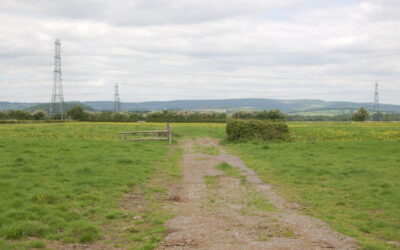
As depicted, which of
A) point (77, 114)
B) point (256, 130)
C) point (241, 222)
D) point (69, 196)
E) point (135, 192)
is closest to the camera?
point (241, 222)

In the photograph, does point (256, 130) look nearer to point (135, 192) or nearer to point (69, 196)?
point (135, 192)

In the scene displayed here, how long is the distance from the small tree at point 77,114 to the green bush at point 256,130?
2447 inches

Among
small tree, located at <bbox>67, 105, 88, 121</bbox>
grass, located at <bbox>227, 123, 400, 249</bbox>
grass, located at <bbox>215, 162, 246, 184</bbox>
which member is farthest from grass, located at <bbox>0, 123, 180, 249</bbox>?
small tree, located at <bbox>67, 105, 88, 121</bbox>

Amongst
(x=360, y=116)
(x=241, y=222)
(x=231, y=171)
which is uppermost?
(x=360, y=116)

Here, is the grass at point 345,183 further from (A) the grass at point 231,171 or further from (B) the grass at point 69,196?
(B) the grass at point 69,196

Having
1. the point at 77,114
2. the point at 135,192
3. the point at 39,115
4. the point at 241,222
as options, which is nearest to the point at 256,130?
the point at 135,192

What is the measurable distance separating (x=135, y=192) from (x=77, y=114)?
82.3 metres

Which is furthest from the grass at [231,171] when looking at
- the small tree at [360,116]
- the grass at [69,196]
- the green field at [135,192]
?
the small tree at [360,116]

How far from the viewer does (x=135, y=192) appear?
42.5 ft

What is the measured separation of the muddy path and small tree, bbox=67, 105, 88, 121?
7916 centimetres

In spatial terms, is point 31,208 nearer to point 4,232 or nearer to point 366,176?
point 4,232

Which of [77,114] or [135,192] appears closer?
[135,192]

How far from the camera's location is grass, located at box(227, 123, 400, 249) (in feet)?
29.5

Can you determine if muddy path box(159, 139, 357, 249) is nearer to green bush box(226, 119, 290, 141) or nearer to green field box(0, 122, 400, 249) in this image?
green field box(0, 122, 400, 249)
